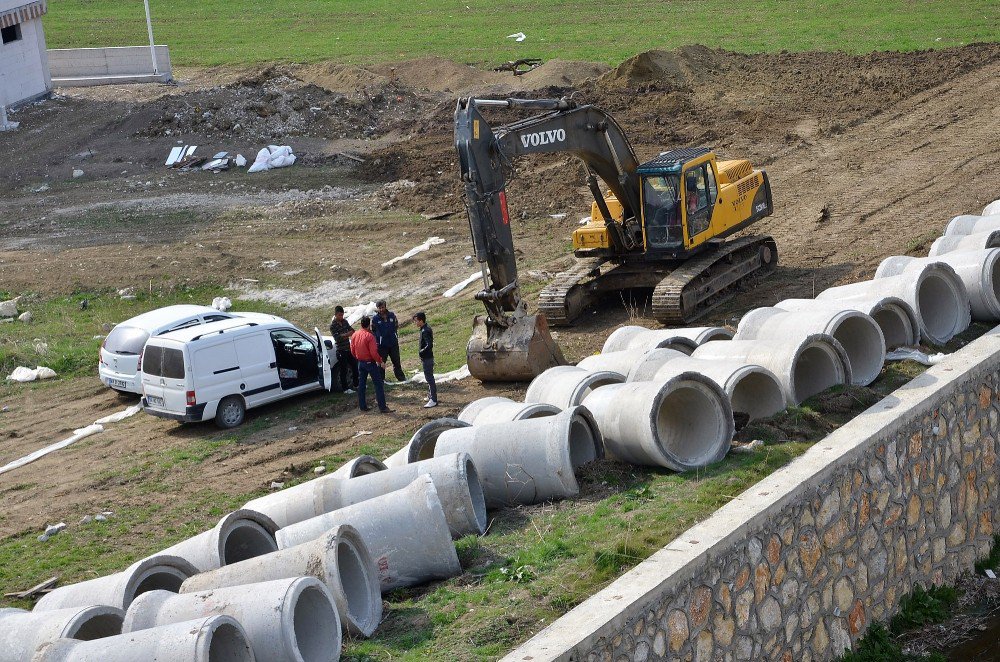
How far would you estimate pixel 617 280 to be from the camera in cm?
2086

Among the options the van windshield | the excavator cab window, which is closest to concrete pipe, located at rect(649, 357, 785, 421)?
the excavator cab window

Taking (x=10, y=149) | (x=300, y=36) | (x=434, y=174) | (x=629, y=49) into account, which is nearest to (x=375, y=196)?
(x=434, y=174)

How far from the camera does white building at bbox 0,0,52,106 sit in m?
40.0

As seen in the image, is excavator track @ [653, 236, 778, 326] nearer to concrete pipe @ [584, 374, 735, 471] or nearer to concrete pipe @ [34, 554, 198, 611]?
concrete pipe @ [584, 374, 735, 471]

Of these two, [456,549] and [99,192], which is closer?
[456,549]

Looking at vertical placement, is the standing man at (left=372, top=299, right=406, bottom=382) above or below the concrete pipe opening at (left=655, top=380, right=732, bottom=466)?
below

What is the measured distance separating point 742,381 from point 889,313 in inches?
87.7

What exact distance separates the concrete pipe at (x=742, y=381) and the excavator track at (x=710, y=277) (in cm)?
662

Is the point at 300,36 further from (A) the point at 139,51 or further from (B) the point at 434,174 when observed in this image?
(B) the point at 434,174

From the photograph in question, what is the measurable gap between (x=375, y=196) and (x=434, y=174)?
5.54ft

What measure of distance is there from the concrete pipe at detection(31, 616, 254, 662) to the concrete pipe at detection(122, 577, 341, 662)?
120 millimetres

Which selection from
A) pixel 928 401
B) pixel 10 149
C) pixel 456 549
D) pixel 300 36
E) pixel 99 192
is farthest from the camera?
pixel 300 36

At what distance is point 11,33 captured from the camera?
40.7 meters

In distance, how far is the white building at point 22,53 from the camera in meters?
40.0
